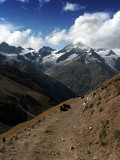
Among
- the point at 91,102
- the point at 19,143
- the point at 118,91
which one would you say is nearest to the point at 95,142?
the point at 19,143

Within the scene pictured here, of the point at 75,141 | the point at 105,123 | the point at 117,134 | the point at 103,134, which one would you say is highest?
the point at 105,123

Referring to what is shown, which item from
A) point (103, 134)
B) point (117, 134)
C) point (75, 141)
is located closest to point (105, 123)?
point (103, 134)

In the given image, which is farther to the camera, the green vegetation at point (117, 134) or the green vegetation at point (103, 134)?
the green vegetation at point (103, 134)

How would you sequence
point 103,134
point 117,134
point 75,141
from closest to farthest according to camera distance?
1. point 117,134
2. point 103,134
3. point 75,141

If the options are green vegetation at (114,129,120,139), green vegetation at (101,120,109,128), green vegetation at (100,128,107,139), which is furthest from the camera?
green vegetation at (101,120,109,128)

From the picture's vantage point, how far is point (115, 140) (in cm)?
3275

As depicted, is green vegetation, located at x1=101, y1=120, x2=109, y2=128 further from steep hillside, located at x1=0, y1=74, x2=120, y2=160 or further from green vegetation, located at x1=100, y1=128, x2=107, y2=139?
green vegetation, located at x1=100, y1=128, x2=107, y2=139

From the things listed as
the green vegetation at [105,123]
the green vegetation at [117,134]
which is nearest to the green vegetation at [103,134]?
the green vegetation at [105,123]

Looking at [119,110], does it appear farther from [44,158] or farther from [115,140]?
[44,158]

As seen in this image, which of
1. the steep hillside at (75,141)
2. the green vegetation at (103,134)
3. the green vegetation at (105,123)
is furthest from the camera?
the green vegetation at (105,123)

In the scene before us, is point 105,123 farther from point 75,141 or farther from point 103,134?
point 75,141

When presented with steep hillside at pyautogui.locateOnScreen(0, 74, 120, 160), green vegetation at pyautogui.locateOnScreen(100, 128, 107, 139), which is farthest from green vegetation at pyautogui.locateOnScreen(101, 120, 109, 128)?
green vegetation at pyautogui.locateOnScreen(100, 128, 107, 139)

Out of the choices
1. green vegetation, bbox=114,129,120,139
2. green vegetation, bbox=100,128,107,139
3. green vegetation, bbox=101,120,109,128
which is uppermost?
green vegetation, bbox=101,120,109,128

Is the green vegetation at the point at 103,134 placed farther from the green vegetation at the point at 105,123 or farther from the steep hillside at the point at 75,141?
the green vegetation at the point at 105,123
